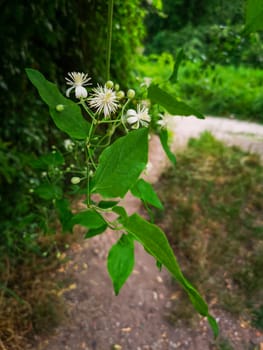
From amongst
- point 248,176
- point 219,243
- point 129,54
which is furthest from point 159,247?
point 248,176

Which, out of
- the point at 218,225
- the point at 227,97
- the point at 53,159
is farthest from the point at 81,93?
the point at 227,97

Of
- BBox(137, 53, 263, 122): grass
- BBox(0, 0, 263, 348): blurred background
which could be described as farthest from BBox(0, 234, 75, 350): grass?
BBox(137, 53, 263, 122): grass

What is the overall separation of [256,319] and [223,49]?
1135 mm

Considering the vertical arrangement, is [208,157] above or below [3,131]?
below

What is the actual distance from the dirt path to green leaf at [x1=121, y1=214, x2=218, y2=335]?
110 cm

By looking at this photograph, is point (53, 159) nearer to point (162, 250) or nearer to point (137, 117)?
point (137, 117)

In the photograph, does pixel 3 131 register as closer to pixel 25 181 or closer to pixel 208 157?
pixel 25 181

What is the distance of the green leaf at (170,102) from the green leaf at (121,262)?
163 millimetres

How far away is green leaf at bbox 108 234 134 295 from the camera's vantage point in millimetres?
360

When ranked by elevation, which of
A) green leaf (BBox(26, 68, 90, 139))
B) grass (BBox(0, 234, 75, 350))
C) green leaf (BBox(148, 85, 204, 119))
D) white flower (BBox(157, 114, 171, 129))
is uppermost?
green leaf (BBox(148, 85, 204, 119))

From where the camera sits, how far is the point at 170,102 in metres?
0.28

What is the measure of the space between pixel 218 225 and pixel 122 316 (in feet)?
2.52

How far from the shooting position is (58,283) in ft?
4.59

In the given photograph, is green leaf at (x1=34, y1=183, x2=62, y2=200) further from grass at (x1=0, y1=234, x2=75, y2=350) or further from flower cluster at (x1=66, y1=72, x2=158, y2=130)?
grass at (x1=0, y1=234, x2=75, y2=350)
